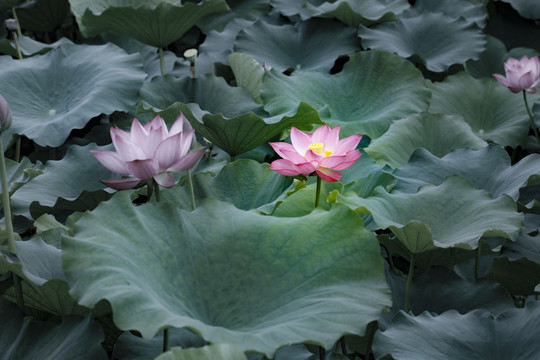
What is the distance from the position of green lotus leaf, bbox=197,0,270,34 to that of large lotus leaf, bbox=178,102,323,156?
1.17 meters

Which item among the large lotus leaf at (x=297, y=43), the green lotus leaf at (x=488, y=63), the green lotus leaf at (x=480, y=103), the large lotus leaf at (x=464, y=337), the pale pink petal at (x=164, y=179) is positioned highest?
the pale pink petal at (x=164, y=179)

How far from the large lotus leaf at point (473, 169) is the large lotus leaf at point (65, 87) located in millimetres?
829

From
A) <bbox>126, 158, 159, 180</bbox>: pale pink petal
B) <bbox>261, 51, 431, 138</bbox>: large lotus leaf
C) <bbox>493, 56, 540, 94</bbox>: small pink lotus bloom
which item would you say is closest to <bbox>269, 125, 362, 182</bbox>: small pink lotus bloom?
<bbox>126, 158, 159, 180</bbox>: pale pink petal

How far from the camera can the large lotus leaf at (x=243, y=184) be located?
145 cm

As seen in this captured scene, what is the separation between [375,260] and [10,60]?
4.96ft

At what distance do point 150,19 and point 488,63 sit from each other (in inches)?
51.4

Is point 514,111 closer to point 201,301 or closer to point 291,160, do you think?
point 291,160

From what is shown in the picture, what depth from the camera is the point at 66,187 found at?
1582 mm

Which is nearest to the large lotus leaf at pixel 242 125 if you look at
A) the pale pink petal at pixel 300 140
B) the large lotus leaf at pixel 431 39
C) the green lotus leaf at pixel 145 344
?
the pale pink petal at pixel 300 140

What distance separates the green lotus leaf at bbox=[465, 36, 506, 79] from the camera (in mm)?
2510

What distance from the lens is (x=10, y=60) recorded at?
6.72ft

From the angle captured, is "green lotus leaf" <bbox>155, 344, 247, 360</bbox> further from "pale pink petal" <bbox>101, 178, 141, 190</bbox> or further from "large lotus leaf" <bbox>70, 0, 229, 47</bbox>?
"large lotus leaf" <bbox>70, 0, 229, 47</bbox>

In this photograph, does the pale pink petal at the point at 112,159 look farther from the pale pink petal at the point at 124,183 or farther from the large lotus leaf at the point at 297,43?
the large lotus leaf at the point at 297,43

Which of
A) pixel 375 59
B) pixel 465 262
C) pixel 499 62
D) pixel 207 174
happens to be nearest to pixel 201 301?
pixel 207 174
